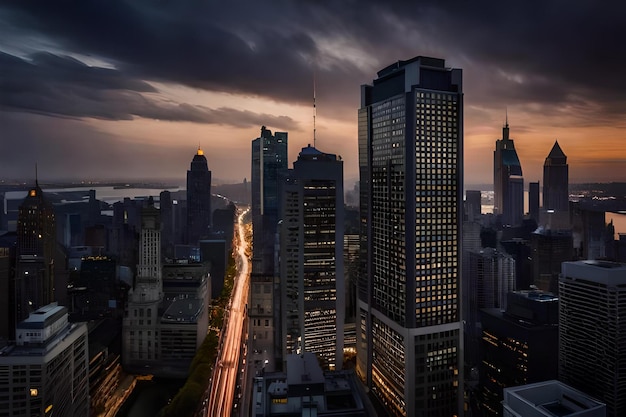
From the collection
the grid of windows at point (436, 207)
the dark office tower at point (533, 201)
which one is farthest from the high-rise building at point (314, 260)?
the dark office tower at point (533, 201)

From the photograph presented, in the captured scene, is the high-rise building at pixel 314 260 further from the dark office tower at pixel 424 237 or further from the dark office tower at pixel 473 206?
the dark office tower at pixel 473 206

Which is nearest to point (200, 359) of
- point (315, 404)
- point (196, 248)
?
point (315, 404)

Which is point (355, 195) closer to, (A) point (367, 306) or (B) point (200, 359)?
(A) point (367, 306)

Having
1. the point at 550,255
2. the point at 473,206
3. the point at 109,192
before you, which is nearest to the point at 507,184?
the point at 473,206

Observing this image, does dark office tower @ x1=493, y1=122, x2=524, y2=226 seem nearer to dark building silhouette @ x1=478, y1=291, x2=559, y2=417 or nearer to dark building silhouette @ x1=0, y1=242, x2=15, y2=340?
dark building silhouette @ x1=478, y1=291, x2=559, y2=417

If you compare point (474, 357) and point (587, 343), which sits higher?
point (587, 343)

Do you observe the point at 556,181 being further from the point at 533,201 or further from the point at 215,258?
the point at 215,258

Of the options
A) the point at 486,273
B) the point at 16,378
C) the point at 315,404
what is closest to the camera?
the point at 315,404
